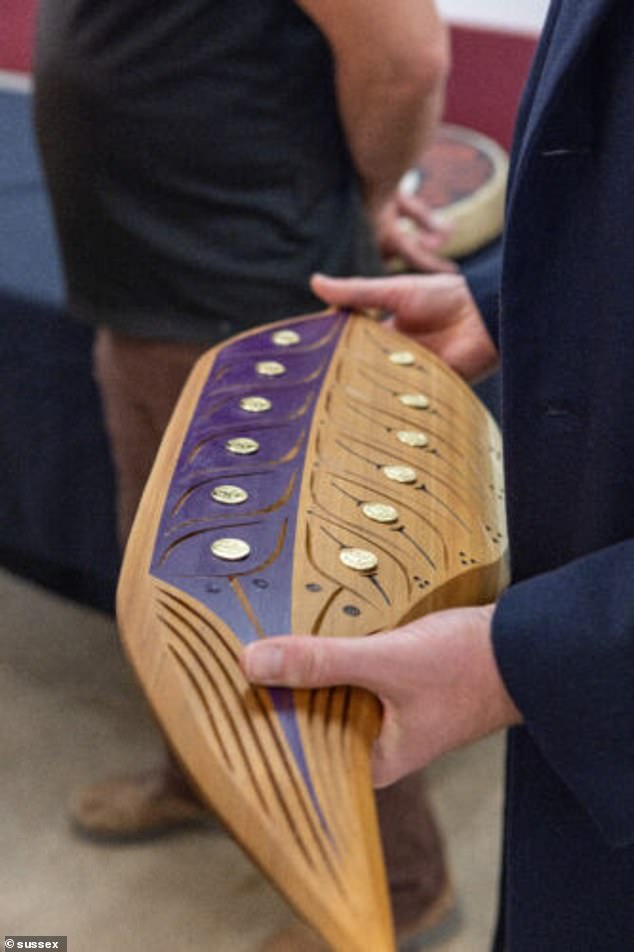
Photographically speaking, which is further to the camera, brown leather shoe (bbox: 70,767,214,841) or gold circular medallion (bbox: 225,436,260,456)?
brown leather shoe (bbox: 70,767,214,841)

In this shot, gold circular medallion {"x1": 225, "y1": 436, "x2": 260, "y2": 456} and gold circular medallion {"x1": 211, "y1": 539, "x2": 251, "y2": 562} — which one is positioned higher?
gold circular medallion {"x1": 211, "y1": 539, "x2": 251, "y2": 562}

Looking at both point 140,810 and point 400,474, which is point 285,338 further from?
point 140,810

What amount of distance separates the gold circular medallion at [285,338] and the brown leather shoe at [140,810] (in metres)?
0.98

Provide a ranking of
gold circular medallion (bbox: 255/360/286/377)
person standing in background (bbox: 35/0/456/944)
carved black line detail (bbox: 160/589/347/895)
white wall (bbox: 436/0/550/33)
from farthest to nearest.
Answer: white wall (bbox: 436/0/550/33) → person standing in background (bbox: 35/0/456/944) → gold circular medallion (bbox: 255/360/286/377) → carved black line detail (bbox: 160/589/347/895)

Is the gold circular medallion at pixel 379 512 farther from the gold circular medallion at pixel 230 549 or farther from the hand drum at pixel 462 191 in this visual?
the hand drum at pixel 462 191

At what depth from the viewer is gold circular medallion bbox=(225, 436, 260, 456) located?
70 cm

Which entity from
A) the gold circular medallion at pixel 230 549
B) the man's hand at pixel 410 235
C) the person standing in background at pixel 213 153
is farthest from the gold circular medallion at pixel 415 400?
the man's hand at pixel 410 235

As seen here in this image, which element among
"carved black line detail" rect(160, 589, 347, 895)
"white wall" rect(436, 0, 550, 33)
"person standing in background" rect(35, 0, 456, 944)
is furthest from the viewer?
"white wall" rect(436, 0, 550, 33)

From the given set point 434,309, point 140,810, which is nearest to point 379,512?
point 434,309

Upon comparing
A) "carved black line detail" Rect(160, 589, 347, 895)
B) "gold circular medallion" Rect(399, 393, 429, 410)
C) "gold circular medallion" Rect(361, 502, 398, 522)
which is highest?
"carved black line detail" Rect(160, 589, 347, 895)

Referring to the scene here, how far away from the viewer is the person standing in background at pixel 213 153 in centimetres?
122

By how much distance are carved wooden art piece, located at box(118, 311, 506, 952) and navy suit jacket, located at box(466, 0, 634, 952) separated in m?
0.05

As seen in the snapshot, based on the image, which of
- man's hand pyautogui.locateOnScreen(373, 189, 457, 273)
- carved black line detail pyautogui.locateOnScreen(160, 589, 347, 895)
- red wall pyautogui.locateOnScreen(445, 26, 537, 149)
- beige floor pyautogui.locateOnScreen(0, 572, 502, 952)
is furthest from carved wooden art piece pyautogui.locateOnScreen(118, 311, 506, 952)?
red wall pyautogui.locateOnScreen(445, 26, 537, 149)

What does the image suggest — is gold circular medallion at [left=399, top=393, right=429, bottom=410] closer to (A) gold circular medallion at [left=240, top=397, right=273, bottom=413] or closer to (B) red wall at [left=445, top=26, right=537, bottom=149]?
(A) gold circular medallion at [left=240, top=397, right=273, bottom=413]
